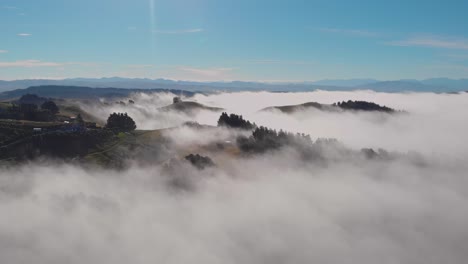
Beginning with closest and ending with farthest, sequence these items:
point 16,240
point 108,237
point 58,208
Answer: point 16,240
point 108,237
point 58,208

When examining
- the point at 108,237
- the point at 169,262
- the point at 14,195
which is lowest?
the point at 169,262

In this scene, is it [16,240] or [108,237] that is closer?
[16,240]

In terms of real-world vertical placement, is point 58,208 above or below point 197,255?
above

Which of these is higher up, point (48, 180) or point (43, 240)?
point (48, 180)

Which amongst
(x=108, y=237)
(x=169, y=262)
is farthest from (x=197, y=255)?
(x=108, y=237)

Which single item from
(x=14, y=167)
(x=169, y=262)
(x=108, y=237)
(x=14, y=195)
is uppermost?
(x=14, y=167)

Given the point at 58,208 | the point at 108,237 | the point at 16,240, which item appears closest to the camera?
the point at 16,240

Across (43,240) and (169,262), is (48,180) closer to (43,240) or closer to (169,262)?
(43,240)

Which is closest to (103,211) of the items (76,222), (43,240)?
(76,222)

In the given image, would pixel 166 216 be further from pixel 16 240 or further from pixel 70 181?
pixel 16 240
